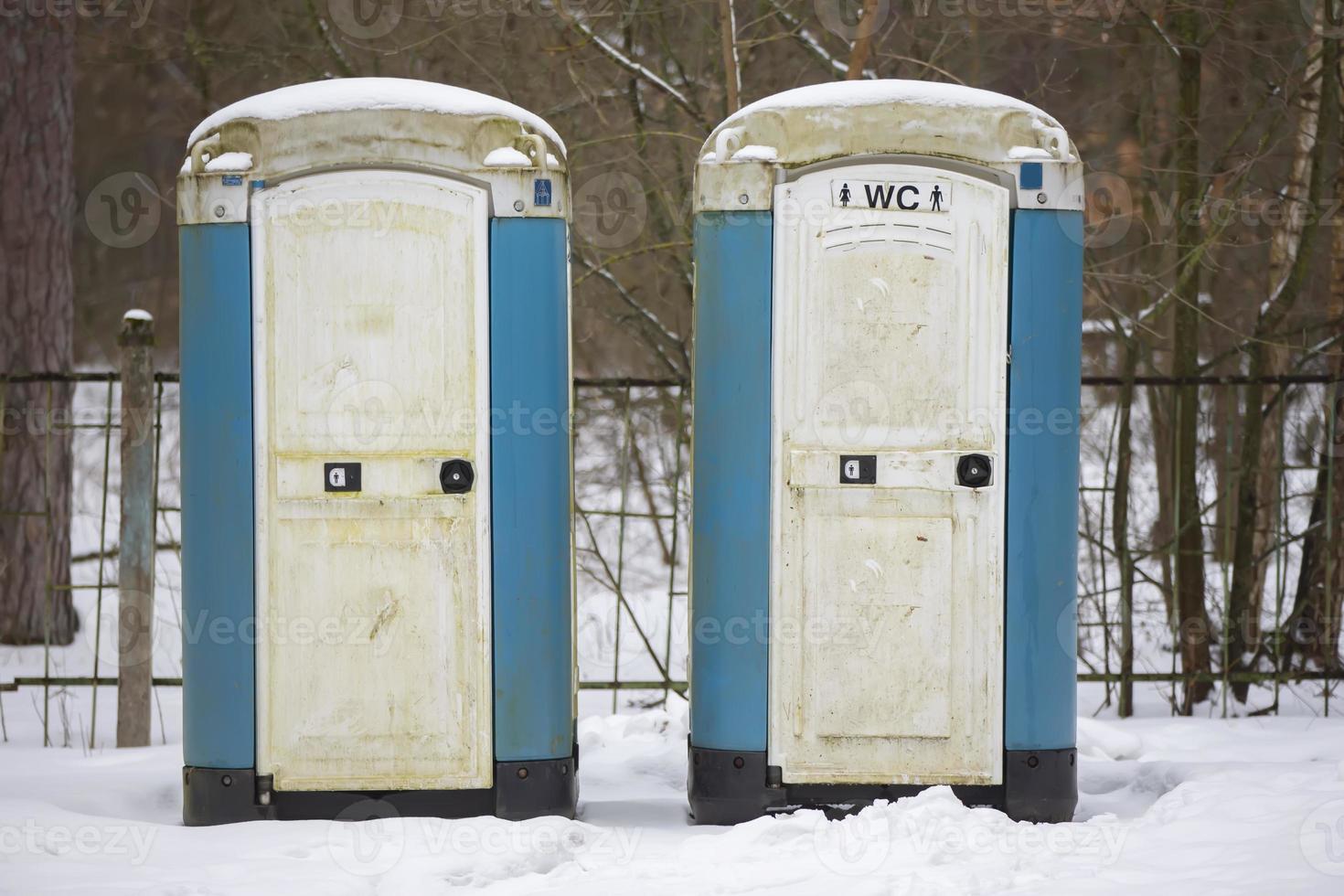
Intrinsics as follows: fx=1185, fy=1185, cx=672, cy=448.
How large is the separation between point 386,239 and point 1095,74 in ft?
18.3

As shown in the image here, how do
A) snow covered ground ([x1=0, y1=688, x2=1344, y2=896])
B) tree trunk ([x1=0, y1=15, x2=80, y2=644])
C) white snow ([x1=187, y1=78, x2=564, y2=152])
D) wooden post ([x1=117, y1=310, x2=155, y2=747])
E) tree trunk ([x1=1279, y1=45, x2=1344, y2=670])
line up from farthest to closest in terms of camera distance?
tree trunk ([x1=0, y1=15, x2=80, y2=644]), tree trunk ([x1=1279, y1=45, x2=1344, y2=670]), wooden post ([x1=117, y1=310, x2=155, y2=747]), white snow ([x1=187, y1=78, x2=564, y2=152]), snow covered ground ([x1=0, y1=688, x2=1344, y2=896])

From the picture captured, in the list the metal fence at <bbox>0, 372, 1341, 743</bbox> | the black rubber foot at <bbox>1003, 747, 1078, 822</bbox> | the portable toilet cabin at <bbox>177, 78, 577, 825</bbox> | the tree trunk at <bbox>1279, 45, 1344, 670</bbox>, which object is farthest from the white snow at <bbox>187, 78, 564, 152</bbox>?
the tree trunk at <bbox>1279, 45, 1344, 670</bbox>

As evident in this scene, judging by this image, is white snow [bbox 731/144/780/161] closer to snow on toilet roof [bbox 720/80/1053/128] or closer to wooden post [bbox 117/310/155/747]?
snow on toilet roof [bbox 720/80/1053/128]

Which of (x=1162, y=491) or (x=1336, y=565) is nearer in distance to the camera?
(x=1336, y=565)

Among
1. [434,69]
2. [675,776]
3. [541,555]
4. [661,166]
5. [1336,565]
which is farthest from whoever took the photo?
[434,69]

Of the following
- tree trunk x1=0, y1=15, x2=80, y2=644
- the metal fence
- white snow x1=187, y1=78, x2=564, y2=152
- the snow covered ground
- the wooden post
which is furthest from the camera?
tree trunk x1=0, y1=15, x2=80, y2=644

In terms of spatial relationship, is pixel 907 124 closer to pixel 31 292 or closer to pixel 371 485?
pixel 371 485

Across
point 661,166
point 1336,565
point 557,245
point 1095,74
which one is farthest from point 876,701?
point 1095,74

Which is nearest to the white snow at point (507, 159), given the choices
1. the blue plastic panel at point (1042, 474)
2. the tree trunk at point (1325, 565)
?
the blue plastic panel at point (1042, 474)

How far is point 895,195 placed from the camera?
3244 millimetres

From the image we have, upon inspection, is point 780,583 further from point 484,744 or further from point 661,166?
point 661,166

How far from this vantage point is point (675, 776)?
4223 millimetres

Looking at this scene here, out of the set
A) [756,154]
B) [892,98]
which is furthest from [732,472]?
[892,98]

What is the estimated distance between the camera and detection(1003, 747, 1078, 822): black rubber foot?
3.32 metres
